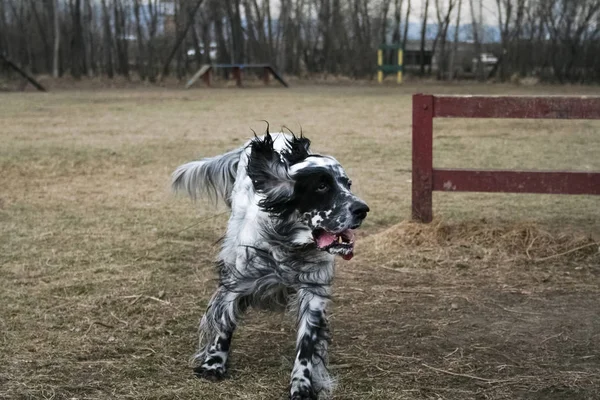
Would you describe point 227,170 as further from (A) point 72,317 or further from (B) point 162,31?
(B) point 162,31

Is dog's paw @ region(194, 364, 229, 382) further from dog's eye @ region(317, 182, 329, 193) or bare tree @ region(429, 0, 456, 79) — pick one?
bare tree @ region(429, 0, 456, 79)

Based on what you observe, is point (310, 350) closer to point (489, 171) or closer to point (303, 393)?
point (303, 393)

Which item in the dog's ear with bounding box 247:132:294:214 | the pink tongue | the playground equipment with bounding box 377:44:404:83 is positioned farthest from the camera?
the playground equipment with bounding box 377:44:404:83

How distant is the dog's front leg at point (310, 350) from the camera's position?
4.09 meters

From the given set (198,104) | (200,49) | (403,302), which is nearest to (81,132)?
(198,104)

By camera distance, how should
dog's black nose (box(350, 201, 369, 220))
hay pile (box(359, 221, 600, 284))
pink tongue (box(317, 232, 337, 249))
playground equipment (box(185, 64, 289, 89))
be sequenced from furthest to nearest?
1. playground equipment (box(185, 64, 289, 89))
2. hay pile (box(359, 221, 600, 284))
3. pink tongue (box(317, 232, 337, 249))
4. dog's black nose (box(350, 201, 369, 220))

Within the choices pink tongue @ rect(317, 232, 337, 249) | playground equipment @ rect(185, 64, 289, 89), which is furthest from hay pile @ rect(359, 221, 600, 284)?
playground equipment @ rect(185, 64, 289, 89)

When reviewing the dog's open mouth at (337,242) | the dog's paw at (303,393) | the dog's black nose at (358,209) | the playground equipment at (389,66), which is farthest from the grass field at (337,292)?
the playground equipment at (389,66)

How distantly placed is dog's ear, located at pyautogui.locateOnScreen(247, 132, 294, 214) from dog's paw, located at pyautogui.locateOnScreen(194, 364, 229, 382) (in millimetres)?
857

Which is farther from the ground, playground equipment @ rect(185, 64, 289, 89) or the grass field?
playground equipment @ rect(185, 64, 289, 89)

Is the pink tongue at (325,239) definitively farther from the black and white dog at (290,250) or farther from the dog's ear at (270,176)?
the dog's ear at (270,176)

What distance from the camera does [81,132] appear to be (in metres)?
16.1

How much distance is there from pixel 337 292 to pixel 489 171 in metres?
2.08

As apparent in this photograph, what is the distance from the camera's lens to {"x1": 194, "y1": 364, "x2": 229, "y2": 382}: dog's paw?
4340mm
